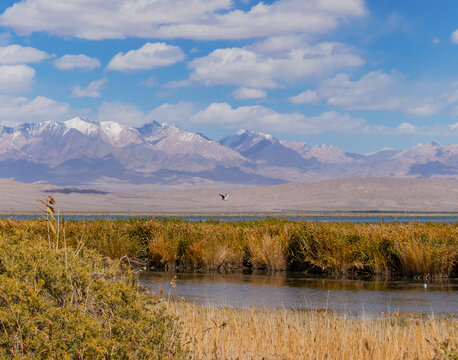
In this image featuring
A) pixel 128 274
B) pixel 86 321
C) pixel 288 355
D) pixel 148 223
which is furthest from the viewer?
pixel 148 223

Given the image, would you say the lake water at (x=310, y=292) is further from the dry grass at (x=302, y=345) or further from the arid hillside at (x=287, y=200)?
the arid hillside at (x=287, y=200)

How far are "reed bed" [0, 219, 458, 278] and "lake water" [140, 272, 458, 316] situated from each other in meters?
0.95

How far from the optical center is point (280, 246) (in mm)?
22109

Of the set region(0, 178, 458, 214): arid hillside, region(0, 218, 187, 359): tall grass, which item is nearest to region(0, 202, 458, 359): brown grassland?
region(0, 218, 187, 359): tall grass

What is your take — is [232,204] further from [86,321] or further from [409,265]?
[86,321]

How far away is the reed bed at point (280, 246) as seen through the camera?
20.2 metres

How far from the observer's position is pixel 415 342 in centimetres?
797

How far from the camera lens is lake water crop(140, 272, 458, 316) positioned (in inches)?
586

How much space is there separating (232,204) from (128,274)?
172827mm

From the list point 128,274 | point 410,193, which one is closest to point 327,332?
point 128,274

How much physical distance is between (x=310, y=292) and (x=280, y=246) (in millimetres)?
4871

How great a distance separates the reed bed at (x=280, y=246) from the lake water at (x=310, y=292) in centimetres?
95

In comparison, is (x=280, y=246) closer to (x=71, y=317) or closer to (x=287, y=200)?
(x=71, y=317)

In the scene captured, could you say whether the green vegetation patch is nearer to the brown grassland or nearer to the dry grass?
the brown grassland
